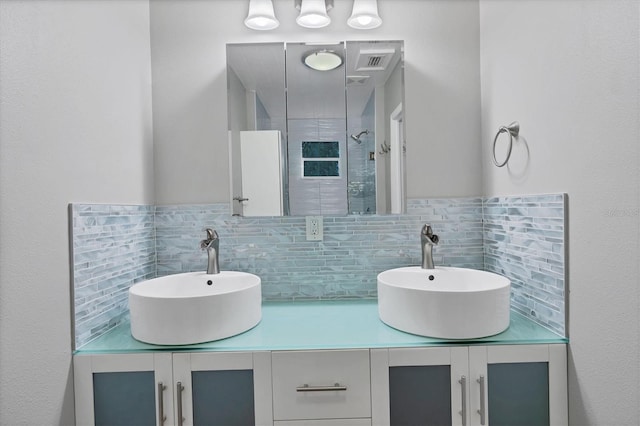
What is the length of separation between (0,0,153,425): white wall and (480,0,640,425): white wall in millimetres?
1579

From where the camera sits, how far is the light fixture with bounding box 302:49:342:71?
1598mm

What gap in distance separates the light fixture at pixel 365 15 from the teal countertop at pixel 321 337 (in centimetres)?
133

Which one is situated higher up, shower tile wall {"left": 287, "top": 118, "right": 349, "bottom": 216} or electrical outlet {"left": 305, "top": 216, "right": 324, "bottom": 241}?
shower tile wall {"left": 287, "top": 118, "right": 349, "bottom": 216}

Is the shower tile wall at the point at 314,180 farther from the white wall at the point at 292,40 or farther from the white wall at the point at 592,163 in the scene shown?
the white wall at the point at 592,163

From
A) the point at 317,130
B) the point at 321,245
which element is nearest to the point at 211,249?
the point at 321,245

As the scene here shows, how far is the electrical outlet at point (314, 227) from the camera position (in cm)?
160

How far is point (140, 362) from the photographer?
1.07 meters

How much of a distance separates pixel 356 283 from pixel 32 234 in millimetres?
1230

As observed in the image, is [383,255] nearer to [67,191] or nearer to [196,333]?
[196,333]

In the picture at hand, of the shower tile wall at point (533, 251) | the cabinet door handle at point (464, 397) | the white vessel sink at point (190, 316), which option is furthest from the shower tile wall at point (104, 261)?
the shower tile wall at point (533, 251)

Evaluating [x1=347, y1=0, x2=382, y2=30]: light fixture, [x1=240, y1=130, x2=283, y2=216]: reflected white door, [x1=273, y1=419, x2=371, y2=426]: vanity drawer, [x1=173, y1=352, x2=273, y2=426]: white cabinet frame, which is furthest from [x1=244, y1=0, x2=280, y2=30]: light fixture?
[x1=273, y1=419, x2=371, y2=426]: vanity drawer

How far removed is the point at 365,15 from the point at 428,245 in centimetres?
110

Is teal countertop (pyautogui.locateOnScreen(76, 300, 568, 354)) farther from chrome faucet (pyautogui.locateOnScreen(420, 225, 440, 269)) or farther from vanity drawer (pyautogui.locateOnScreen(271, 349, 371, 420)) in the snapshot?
chrome faucet (pyautogui.locateOnScreen(420, 225, 440, 269))

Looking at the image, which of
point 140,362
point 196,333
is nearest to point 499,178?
point 196,333
